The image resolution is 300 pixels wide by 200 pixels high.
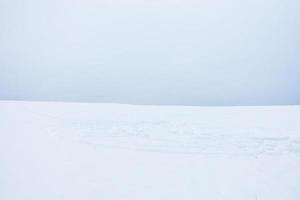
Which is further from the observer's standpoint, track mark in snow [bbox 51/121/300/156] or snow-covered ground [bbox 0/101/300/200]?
track mark in snow [bbox 51/121/300/156]

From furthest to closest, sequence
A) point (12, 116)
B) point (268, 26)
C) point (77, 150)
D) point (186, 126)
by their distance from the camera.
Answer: point (268, 26)
point (12, 116)
point (186, 126)
point (77, 150)

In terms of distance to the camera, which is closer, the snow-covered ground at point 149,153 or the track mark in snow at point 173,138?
the snow-covered ground at point 149,153

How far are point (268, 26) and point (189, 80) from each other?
58 centimetres

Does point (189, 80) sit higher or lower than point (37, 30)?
Result: lower

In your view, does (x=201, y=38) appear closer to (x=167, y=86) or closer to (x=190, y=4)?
(x=190, y=4)

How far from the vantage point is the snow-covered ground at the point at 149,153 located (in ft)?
3.42

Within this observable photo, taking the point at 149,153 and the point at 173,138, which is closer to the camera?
the point at 149,153

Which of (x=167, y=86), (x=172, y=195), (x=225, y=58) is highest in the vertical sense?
(x=225, y=58)

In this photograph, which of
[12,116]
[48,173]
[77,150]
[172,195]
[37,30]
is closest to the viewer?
[172,195]

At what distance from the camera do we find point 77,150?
1307mm

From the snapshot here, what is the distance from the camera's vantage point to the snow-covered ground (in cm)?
104

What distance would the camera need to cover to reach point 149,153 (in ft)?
4.19

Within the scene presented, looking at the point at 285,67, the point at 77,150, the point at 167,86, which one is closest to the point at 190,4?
the point at 167,86

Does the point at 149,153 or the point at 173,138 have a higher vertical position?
the point at 173,138
